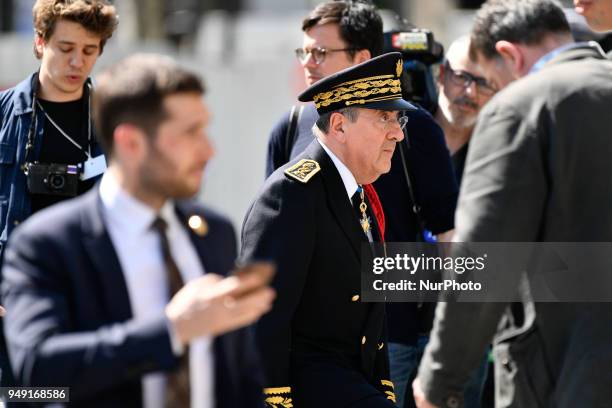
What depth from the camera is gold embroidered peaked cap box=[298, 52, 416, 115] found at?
436 centimetres

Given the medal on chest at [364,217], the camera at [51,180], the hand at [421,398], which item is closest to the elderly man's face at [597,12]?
the medal on chest at [364,217]

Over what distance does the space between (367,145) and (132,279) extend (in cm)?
168

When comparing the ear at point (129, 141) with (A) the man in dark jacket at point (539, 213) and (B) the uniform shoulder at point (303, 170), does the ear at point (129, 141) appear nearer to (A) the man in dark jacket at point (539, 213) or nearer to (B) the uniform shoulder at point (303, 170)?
(A) the man in dark jacket at point (539, 213)

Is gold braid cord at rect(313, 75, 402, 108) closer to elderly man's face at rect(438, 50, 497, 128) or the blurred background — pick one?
elderly man's face at rect(438, 50, 497, 128)

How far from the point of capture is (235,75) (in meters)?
11.6

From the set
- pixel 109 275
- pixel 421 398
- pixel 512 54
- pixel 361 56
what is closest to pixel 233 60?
pixel 361 56

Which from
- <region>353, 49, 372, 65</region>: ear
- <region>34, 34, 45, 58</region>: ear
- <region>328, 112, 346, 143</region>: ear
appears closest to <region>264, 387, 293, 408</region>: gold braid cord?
<region>328, 112, 346, 143</region>: ear

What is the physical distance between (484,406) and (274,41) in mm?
14846

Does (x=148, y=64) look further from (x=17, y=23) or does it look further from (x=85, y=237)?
(x=17, y=23)

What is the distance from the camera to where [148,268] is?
286 centimetres

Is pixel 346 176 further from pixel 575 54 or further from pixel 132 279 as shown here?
pixel 132 279

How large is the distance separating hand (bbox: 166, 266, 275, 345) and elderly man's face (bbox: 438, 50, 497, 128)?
3.36 meters

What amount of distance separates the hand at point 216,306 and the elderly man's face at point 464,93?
11.0 ft

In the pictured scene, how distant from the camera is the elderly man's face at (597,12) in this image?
4.80 meters
